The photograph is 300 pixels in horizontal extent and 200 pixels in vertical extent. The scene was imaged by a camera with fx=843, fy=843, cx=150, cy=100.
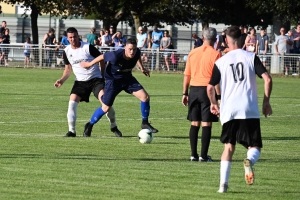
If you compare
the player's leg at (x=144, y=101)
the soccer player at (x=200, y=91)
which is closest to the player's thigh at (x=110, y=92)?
the player's leg at (x=144, y=101)

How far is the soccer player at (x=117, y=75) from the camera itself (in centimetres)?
1414

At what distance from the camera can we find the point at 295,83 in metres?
30.8

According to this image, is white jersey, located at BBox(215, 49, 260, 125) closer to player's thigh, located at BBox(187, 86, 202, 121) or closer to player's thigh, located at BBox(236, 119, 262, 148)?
player's thigh, located at BBox(236, 119, 262, 148)

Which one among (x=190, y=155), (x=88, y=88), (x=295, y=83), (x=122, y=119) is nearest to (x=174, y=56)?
(x=295, y=83)

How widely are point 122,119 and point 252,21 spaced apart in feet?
104

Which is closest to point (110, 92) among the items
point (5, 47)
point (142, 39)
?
point (142, 39)

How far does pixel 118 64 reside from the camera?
14.3 metres

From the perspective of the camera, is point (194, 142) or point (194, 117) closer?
point (194, 142)

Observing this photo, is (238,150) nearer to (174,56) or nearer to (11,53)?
(174,56)

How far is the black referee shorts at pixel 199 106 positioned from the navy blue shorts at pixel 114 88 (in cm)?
300

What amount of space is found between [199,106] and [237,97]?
8.68 feet

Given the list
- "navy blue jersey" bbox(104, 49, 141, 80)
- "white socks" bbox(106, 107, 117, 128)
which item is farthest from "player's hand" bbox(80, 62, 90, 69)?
"white socks" bbox(106, 107, 117, 128)

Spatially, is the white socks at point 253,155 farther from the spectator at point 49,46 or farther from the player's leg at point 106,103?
the spectator at point 49,46

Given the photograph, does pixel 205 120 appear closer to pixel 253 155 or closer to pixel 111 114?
pixel 253 155
